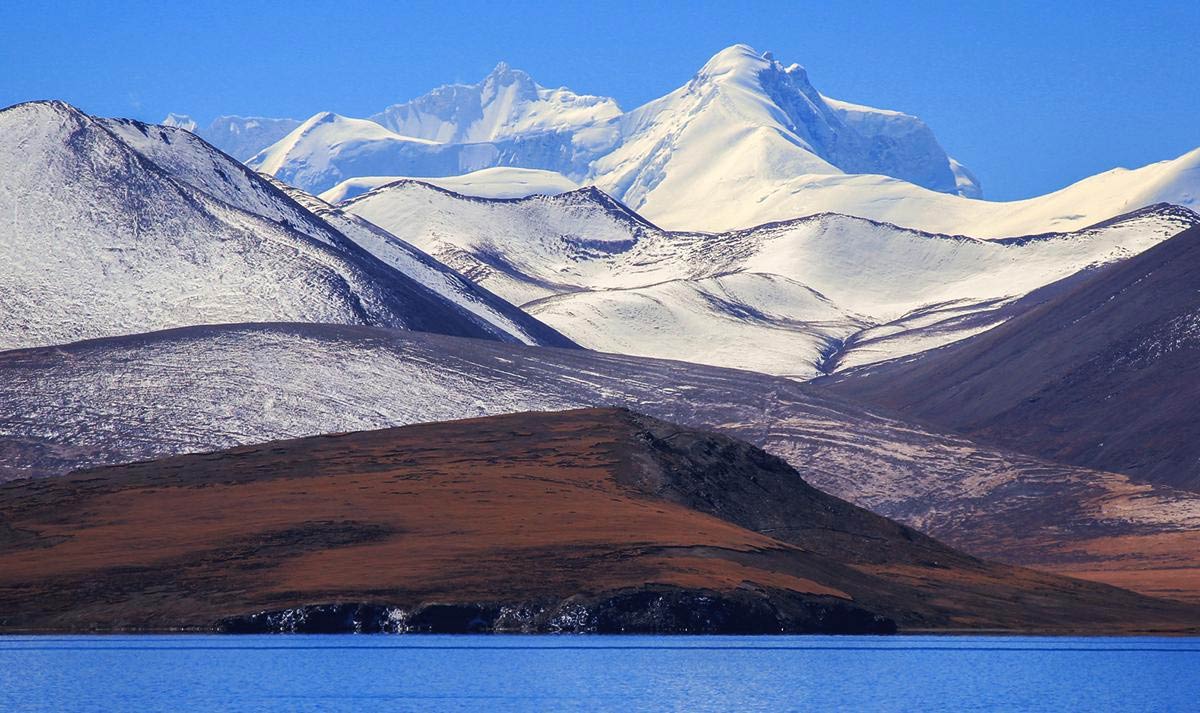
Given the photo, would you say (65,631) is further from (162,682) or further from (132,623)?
(162,682)

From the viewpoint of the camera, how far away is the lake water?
66562 mm

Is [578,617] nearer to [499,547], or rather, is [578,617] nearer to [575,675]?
[499,547]

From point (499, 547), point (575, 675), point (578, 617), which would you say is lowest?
point (575, 675)

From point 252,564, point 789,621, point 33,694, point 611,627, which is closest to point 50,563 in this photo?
point 252,564

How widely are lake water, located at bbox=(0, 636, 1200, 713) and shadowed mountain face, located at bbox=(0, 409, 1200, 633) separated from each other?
15.9 ft

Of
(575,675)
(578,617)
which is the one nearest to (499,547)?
(578,617)

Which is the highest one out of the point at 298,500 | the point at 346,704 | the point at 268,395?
the point at 268,395

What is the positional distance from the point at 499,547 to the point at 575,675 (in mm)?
38681

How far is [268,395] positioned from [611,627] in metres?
93.0

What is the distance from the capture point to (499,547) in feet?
379

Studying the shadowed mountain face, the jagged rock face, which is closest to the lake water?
the jagged rock face

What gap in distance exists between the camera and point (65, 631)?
102375 millimetres

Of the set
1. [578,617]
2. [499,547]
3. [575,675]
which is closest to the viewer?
[575,675]

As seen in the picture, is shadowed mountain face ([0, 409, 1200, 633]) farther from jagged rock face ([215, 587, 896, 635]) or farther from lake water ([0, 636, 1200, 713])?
lake water ([0, 636, 1200, 713])
